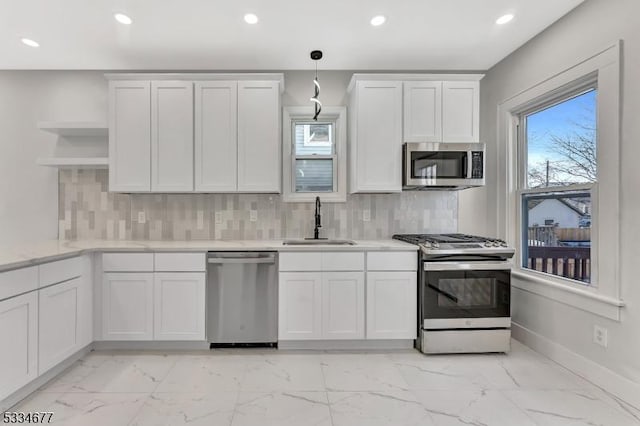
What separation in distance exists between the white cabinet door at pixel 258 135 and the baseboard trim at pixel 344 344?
138 cm

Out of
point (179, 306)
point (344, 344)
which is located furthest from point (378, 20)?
point (179, 306)

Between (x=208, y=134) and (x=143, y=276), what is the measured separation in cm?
135

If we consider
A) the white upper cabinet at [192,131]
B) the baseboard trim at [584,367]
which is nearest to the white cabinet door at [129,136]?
the white upper cabinet at [192,131]

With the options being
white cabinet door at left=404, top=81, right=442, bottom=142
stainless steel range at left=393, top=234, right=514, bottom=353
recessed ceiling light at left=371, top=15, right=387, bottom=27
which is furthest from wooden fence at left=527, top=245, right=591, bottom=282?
recessed ceiling light at left=371, top=15, right=387, bottom=27

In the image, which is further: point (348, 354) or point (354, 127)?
point (354, 127)

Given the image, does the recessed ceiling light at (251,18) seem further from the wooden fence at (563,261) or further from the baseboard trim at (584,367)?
the baseboard trim at (584,367)

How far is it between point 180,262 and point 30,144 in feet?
7.06

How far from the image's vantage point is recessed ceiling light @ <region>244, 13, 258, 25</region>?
2479 mm

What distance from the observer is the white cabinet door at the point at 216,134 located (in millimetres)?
3047

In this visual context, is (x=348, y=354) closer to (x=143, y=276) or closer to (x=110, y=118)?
(x=143, y=276)

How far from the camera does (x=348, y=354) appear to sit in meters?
2.77

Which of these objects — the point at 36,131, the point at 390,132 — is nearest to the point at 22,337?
the point at 36,131

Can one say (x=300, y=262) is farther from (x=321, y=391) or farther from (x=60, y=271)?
(x=60, y=271)

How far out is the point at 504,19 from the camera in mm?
2555
